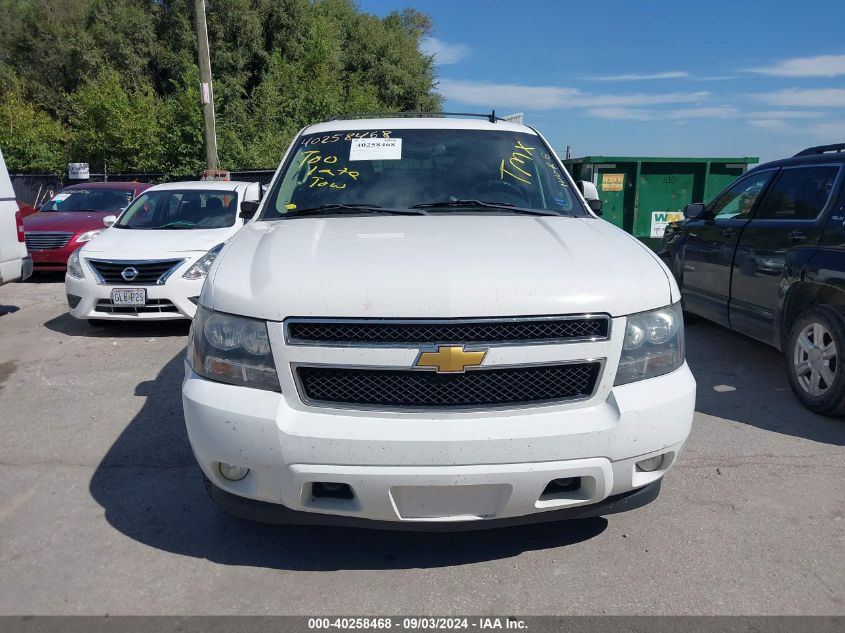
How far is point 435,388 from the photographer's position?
2482mm

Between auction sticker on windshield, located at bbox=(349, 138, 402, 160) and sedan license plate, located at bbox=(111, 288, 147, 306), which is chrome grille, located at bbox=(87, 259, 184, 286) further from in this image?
auction sticker on windshield, located at bbox=(349, 138, 402, 160)

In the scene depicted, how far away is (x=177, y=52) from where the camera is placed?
31.9 m

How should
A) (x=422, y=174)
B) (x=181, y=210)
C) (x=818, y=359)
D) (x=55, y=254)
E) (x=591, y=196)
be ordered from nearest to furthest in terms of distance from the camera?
(x=422, y=174) → (x=591, y=196) → (x=818, y=359) → (x=181, y=210) → (x=55, y=254)

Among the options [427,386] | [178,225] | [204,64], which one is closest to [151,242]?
[178,225]

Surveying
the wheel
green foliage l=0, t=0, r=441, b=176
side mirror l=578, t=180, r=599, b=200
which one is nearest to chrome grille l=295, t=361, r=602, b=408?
side mirror l=578, t=180, r=599, b=200

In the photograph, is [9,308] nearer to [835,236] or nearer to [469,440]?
[469,440]

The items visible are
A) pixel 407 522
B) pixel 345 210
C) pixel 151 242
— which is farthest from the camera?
pixel 151 242

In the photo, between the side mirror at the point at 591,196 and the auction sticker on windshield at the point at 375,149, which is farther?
the side mirror at the point at 591,196

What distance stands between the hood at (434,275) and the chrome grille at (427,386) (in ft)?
0.71

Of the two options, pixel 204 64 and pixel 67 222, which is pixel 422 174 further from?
pixel 204 64

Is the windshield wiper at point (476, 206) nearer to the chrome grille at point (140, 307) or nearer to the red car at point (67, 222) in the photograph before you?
the chrome grille at point (140, 307)

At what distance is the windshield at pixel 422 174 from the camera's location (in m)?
3.79

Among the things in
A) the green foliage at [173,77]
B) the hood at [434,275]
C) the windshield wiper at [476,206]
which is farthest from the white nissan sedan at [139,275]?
Result: the green foliage at [173,77]

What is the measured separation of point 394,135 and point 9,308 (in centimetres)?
678
